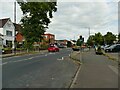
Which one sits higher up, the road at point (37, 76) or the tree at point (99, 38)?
the tree at point (99, 38)

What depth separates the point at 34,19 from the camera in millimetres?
57344

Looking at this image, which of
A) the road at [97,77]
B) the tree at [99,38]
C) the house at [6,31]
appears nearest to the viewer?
the road at [97,77]

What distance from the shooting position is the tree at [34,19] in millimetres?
55750

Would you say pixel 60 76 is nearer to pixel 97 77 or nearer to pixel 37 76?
pixel 37 76

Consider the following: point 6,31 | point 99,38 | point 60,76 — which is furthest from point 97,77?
point 99,38

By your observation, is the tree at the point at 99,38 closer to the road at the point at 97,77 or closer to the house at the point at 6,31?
the house at the point at 6,31

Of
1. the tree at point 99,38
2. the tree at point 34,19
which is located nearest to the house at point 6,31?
the tree at point 34,19

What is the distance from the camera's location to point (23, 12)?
5850 centimetres

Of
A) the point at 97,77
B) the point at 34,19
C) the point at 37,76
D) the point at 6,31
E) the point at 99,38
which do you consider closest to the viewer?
the point at 97,77

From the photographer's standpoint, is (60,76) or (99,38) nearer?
(60,76)

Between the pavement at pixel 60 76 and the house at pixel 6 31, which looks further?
the house at pixel 6 31

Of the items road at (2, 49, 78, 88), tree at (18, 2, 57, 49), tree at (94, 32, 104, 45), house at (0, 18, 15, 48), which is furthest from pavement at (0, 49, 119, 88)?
tree at (94, 32, 104, 45)

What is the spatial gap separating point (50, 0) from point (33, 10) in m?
5.49

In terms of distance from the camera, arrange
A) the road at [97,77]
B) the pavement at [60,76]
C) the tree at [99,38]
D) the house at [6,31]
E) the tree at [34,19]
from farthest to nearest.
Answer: the tree at [99,38] → the house at [6,31] → the tree at [34,19] → the pavement at [60,76] → the road at [97,77]
